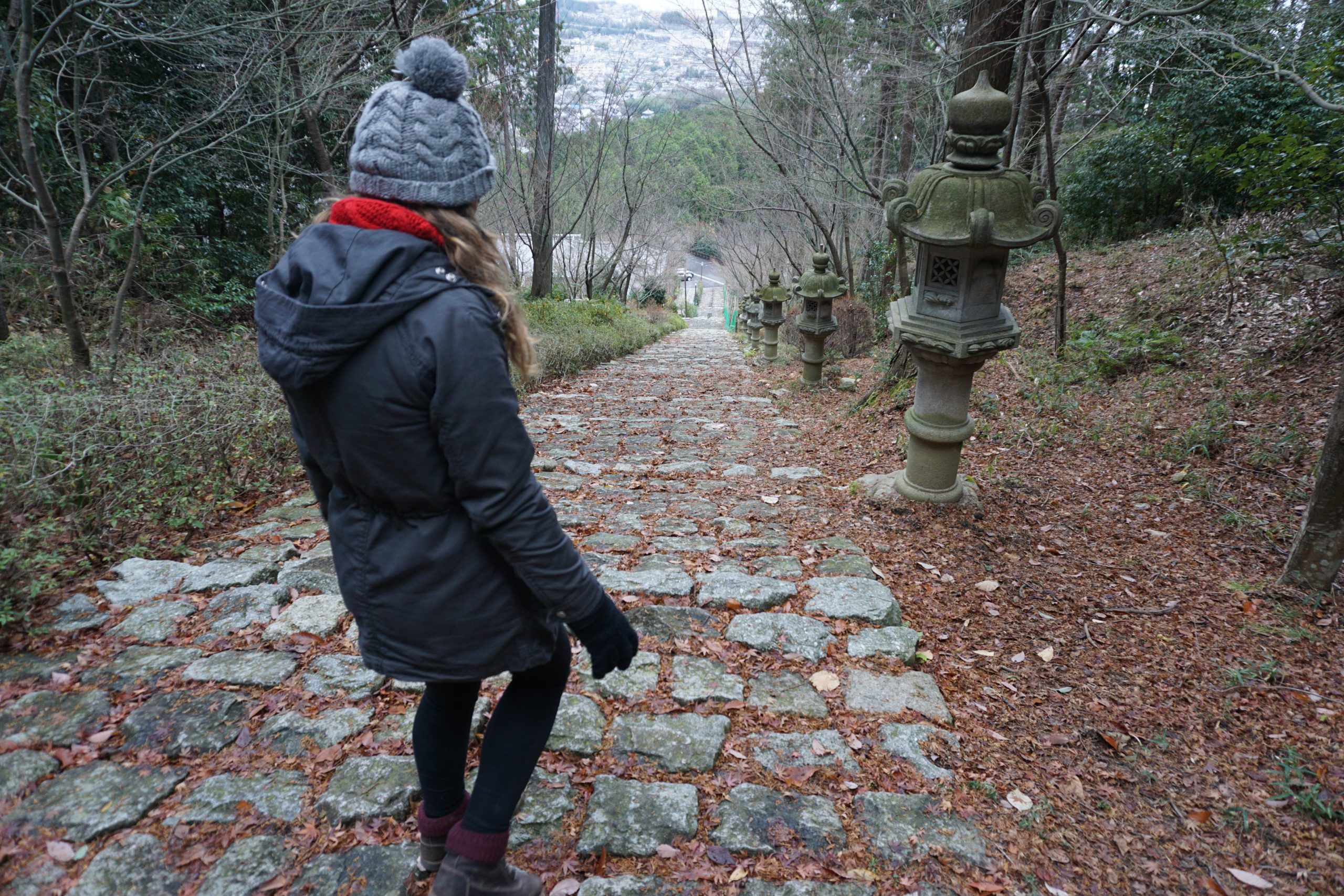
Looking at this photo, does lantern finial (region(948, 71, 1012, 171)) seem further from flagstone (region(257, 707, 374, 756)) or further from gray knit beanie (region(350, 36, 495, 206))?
flagstone (region(257, 707, 374, 756))

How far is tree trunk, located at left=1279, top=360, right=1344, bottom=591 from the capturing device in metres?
3.11

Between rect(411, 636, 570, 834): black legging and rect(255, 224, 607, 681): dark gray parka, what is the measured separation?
0.45 ft

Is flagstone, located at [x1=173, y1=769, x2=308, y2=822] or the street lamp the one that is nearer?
flagstone, located at [x1=173, y1=769, x2=308, y2=822]

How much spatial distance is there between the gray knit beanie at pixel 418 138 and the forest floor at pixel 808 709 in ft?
5.80

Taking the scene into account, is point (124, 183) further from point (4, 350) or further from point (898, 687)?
point (898, 687)

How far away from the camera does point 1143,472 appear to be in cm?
498

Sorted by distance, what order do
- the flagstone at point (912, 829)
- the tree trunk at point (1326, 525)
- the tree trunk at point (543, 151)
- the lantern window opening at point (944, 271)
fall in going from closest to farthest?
the flagstone at point (912, 829)
the tree trunk at point (1326, 525)
the lantern window opening at point (944, 271)
the tree trunk at point (543, 151)

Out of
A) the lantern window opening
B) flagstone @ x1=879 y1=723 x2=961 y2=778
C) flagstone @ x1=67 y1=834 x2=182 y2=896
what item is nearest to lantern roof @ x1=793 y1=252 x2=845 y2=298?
the lantern window opening

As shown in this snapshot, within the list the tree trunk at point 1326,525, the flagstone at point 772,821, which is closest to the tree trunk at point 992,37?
the tree trunk at point 1326,525

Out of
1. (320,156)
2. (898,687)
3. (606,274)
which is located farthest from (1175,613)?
(606,274)

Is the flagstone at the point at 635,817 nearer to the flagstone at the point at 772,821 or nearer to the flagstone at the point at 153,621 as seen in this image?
the flagstone at the point at 772,821

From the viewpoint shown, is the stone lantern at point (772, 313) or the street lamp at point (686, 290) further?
the street lamp at point (686, 290)

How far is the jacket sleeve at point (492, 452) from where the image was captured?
1.40 meters

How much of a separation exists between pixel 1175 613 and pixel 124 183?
11.7 metres
